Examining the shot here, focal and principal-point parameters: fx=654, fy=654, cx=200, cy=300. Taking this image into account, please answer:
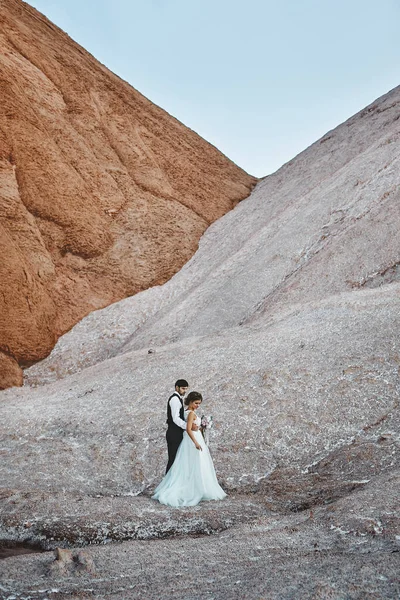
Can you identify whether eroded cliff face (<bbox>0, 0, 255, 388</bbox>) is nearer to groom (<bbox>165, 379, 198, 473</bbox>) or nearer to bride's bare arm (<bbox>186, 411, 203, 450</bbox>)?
groom (<bbox>165, 379, 198, 473</bbox>)

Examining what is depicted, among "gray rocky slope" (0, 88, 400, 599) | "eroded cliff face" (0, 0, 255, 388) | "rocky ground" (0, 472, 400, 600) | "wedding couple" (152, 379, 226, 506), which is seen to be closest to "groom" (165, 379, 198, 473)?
"wedding couple" (152, 379, 226, 506)

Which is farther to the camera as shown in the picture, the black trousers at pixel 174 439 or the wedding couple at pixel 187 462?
the black trousers at pixel 174 439

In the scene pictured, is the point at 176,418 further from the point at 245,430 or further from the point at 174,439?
the point at 245,430

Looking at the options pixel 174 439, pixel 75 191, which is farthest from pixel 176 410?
pixel 75 191

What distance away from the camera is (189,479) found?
8039mm

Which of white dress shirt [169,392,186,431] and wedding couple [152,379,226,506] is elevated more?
white dress shirt [169,392,186,431]

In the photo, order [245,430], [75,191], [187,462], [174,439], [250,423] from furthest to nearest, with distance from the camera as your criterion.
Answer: [75,191] < [250,423] < [245,430] < [174,439] < [187,462]

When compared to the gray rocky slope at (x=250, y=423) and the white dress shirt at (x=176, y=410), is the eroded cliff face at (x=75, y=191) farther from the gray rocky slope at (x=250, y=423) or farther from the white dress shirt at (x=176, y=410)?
the white dress shirt at (x=176, y=410)

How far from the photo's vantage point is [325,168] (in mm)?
28594

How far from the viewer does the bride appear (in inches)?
311

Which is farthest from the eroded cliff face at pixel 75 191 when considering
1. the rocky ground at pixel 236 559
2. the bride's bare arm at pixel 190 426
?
the rocky ground at pixel 236 559

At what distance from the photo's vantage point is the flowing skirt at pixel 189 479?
7.93 meters

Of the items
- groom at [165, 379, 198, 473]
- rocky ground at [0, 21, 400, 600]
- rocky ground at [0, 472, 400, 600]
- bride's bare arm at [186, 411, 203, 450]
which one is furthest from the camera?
groom at [165, 379, 198, 473]

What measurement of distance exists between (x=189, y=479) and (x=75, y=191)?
19214 mm
